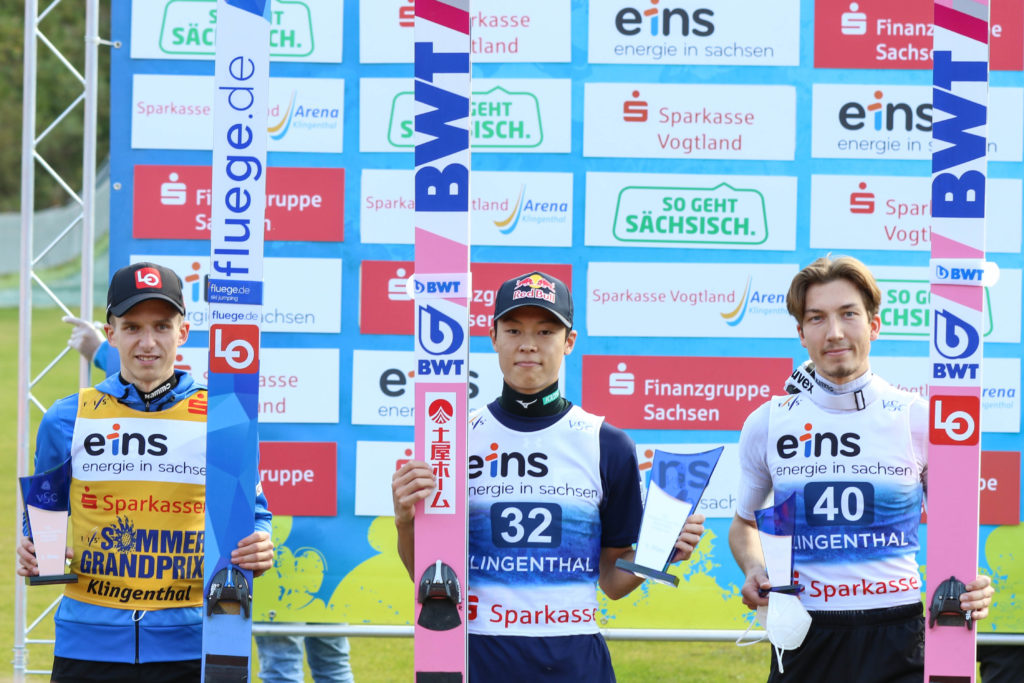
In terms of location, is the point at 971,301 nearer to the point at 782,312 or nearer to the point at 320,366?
the point at 782,312

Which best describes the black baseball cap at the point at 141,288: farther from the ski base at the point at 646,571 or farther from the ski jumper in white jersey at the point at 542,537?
the ski base at the point at 646,571

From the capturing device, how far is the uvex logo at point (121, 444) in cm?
314

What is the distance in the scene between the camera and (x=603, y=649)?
278 centimetres

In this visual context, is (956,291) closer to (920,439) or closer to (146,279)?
(920,439)

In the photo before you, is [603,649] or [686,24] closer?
[603,649]

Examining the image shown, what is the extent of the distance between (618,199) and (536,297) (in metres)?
2.04

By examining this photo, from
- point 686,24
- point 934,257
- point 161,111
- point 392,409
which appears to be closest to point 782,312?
point 686,24

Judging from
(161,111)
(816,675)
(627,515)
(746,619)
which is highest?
(161,111)

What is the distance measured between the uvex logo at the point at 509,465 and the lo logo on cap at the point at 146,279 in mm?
1091

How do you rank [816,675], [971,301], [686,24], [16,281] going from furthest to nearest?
[16,281], [686,24], [816,675], [971,301]

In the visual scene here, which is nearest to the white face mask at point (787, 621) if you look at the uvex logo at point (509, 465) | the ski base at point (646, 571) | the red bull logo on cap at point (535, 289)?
the ski base at point (646, 571)

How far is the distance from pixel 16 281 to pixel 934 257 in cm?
2040

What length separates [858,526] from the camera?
9.34 feet

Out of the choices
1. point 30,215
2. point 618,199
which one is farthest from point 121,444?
point 618,199
